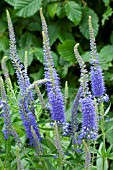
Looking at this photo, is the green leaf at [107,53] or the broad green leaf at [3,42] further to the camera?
the broad green leaf at [3,42]

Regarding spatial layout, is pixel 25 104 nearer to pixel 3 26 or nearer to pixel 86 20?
pixel 86 20

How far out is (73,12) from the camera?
11.5ft

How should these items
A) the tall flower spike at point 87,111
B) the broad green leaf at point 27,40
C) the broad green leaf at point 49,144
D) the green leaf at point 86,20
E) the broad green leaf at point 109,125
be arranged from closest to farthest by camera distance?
the tall flower spike at point 87,111 → the broad green leaf at point 49,144 → the broad green leaf at point 109,125 → the green leaf at point 86,20 → the broad green leaf at point 27,40

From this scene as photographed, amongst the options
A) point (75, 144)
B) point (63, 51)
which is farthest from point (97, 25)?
→ point (75, 144)

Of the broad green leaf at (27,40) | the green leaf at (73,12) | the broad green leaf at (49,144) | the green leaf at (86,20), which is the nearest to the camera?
the broad green leaf at (49,144)

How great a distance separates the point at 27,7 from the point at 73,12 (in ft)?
1.18

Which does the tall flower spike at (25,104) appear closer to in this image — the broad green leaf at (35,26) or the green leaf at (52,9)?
the green leaf at (52,9)

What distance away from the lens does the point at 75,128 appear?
1.79 meters

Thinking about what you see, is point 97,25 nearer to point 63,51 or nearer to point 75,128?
point 63,51

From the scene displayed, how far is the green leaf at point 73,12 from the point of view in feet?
11.5

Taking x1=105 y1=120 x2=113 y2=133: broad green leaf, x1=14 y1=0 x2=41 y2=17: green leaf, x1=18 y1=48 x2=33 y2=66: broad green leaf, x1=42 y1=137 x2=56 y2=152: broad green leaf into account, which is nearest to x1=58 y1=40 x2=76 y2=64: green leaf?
x1=18 y1=48 x2=33 y2=66: broad green leaf

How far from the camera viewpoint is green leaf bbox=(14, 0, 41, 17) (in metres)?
3.51

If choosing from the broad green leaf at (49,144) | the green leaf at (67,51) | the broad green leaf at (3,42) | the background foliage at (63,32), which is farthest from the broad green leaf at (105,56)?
the broad green leaf at (49,144)

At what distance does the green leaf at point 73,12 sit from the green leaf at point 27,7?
0.75 feet
